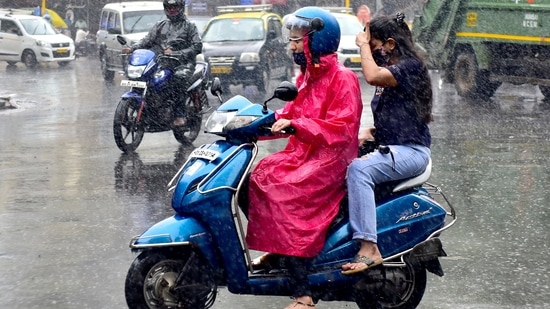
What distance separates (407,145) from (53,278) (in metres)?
2.46

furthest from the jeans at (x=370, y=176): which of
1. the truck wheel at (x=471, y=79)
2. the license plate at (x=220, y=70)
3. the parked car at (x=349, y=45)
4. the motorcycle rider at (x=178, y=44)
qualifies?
the parked car at (x=349, y=45)

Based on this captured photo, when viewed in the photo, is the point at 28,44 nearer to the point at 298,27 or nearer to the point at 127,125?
the point at 127,125

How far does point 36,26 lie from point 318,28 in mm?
29224

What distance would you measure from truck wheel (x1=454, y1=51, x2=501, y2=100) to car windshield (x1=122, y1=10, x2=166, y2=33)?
31.0ft

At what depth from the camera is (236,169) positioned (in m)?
5.35

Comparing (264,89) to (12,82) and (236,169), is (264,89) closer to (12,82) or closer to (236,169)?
(12,82)

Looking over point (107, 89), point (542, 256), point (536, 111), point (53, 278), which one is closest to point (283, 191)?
point (53, 278)

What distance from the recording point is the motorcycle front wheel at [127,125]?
12.1 m

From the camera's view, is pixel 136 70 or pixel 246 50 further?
pixel 246 50

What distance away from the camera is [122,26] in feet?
89.9

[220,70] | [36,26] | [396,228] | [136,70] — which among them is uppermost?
[396,228]

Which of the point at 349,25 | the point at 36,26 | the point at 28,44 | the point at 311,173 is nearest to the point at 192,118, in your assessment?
the point at 311,173

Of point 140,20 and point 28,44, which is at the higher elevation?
point 140,20

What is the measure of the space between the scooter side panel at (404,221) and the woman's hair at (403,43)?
45 centimetres
